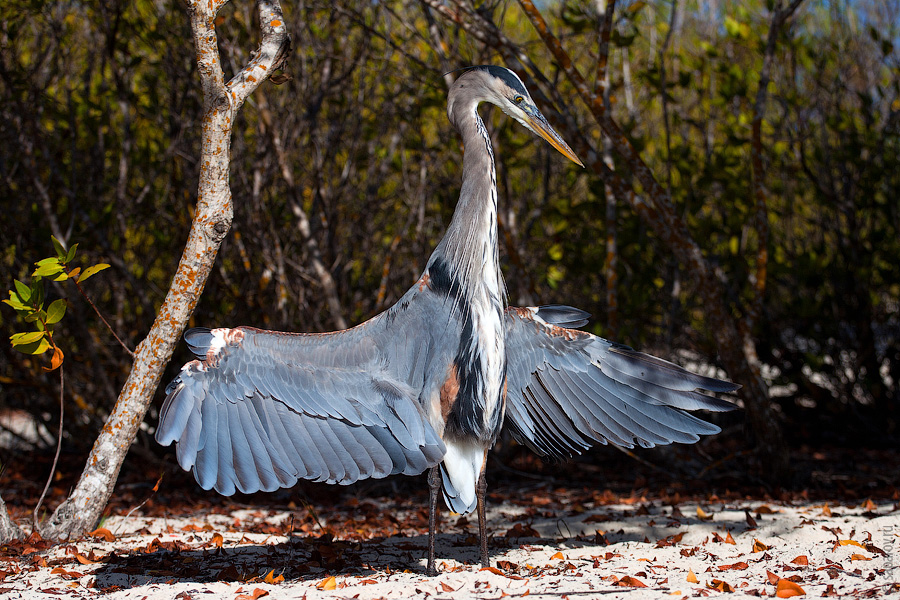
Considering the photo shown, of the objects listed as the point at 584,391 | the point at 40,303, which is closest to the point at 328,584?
the point at 584,391

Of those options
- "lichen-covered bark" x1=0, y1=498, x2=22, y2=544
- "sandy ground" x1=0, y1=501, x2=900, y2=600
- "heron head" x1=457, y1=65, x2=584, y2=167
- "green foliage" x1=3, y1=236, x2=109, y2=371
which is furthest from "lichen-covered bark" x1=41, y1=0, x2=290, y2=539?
"heron head" x1=457, y1=65, x2=584, y2=167

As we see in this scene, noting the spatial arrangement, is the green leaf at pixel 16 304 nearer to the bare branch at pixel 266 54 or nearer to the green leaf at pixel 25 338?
the green leaf at pixel 25 338

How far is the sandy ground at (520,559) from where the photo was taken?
2.94m

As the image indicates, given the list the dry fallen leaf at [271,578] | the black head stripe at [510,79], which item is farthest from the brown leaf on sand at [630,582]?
the black head stripe at [510,79]

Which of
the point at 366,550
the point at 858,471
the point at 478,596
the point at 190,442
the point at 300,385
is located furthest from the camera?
the point at 858,471

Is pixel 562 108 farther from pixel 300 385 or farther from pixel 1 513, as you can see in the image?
pixel 1 513

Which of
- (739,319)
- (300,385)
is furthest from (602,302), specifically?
(300,385)

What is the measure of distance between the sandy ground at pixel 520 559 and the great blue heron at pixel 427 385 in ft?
1.26

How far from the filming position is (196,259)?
11.2ft

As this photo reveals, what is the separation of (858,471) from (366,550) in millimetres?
3933

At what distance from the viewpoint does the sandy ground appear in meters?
2.94

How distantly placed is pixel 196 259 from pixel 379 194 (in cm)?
349

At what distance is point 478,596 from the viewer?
2.85m

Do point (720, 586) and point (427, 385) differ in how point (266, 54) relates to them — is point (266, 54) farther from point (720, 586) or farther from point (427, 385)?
point (720, 586)
